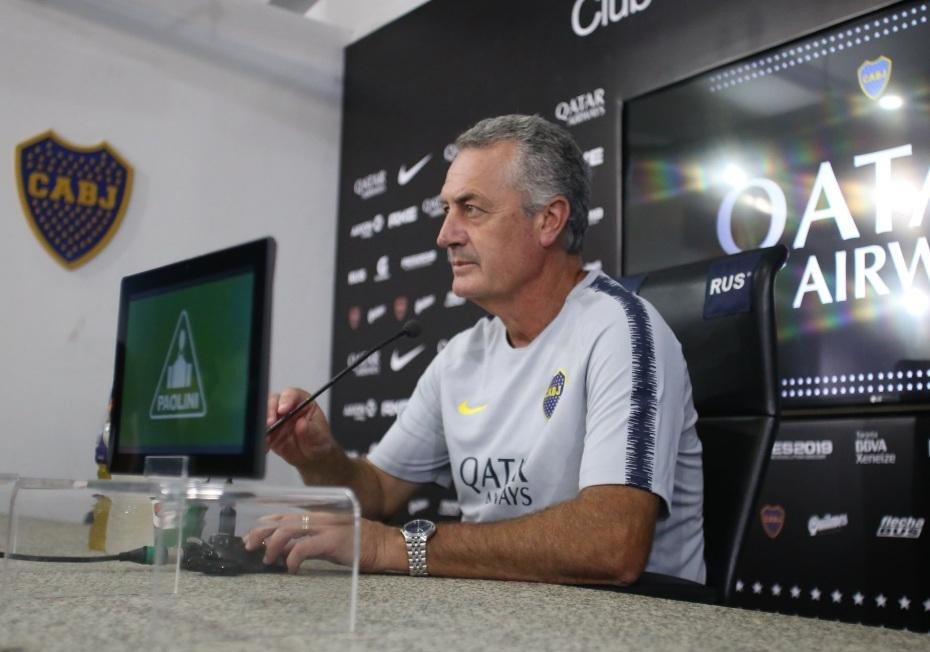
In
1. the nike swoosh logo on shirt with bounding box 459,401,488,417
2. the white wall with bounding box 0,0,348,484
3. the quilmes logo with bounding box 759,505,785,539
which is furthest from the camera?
the white wall with bounding box 0,0,348,484

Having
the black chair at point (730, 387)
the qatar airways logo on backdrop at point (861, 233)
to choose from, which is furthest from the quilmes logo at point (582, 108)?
the black chair at point (730, 387)

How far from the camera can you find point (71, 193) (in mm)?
3465

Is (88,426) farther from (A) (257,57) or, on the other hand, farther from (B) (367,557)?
(B) (367,557)

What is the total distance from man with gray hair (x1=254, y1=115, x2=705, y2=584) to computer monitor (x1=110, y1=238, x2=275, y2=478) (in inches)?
12.3

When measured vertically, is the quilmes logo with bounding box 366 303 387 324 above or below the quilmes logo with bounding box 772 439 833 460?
above

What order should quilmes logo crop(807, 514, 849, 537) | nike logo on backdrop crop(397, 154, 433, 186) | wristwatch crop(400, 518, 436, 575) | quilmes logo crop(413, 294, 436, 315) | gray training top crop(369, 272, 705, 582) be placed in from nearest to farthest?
wristwatch crop(400, 518, 436, 575) < gray training top crop(369, 272, 705, 582) < quilmes logo crop(807, 514, 849, 537) < quilmes logo crop(413, 294, 436, 315) < nike logo on backdrop crop(397, 154, 433, 186)

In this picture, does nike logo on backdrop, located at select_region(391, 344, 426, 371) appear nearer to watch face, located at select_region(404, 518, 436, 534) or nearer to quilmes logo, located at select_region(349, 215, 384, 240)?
quilmes logo, located at select_region(349, 215, 384, 240)

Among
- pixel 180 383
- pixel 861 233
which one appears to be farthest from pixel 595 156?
pixel 180 383

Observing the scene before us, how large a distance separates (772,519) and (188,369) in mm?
1695

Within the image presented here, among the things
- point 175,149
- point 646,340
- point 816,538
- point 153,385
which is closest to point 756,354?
point 646,340

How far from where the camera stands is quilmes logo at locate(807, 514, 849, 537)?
6.79 feet

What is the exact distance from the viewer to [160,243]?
3.61 meters

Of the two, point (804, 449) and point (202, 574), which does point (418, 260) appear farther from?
point (202, 574)

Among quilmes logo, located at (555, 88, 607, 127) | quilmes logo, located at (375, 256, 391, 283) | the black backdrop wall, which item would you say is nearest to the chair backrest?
the black backdrop wall
